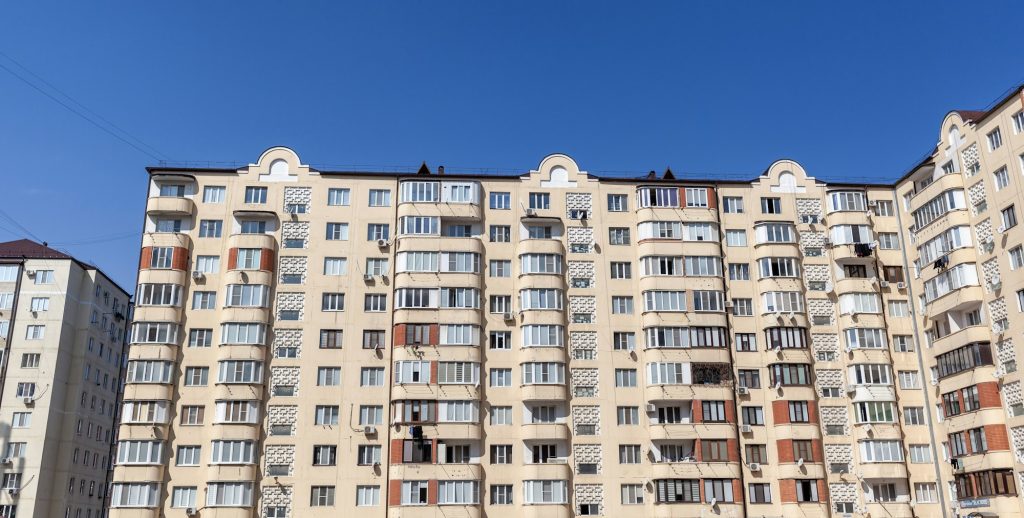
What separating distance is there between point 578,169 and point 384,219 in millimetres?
17087

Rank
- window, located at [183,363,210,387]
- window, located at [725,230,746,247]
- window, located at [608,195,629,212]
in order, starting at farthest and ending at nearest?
window, located at [608,195,629,212], window, located at [725,230,746,247], window, located at [183,363,210,387]

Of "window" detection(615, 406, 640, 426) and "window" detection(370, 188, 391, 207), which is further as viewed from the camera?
"window" detection(370, 188, 391, 207)

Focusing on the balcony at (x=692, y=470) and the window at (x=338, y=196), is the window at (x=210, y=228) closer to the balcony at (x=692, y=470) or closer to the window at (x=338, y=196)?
the window at (x=338, y=196)

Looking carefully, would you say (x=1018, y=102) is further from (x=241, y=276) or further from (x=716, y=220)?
(x=241, y=276)

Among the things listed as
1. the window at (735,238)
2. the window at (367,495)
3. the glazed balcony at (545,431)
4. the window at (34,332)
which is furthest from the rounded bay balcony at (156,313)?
the window at (735,238)

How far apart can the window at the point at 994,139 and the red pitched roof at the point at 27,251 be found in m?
83.4

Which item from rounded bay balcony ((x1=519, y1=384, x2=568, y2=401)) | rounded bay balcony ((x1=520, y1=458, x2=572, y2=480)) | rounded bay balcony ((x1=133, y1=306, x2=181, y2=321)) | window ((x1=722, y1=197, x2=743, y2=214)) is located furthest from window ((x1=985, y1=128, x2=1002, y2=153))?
rounded bay balcony ((x1=133, y1=306, x2=181, y2=321))

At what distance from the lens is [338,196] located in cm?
7206

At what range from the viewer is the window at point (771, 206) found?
73750 mm

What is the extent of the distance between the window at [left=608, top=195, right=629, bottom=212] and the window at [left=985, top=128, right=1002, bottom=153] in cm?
2737

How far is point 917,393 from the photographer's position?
67.7 meters

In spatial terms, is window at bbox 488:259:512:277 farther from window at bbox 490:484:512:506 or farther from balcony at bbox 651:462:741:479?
balcony at bbox 651:462:741:479

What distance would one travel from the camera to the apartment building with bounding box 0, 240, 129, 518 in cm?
8056

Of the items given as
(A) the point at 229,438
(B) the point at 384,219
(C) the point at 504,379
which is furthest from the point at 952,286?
(A) the point at 229,438
